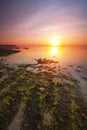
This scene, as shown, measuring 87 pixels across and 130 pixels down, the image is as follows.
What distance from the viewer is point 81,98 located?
50.9 ft

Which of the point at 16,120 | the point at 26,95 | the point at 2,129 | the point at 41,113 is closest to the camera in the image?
the point at 2,129

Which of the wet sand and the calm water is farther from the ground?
the wet sand

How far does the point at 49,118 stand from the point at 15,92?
6321 mm

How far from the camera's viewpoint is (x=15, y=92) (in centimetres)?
1608

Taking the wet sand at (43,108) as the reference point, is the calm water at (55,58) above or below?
below

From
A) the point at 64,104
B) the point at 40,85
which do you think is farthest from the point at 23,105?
the point at 40,85

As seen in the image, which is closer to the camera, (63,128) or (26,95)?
(63,128)

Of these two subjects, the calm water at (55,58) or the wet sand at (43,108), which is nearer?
the wet sand at (43,108)

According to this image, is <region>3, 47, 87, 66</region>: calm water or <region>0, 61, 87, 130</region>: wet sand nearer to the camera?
<region>0, 61, 87, 130</region>: wet sand

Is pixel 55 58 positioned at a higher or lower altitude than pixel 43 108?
lower

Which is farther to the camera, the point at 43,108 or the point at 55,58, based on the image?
the point at 55,58

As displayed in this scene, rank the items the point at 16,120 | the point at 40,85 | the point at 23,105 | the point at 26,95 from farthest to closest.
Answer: the point at 40,85 → the point at 26,95 → the point at 23,105 → the point at 16,120

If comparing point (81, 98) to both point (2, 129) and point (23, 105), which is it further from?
point (2, 129)

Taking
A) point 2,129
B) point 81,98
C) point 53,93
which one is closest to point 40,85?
point 53,93
